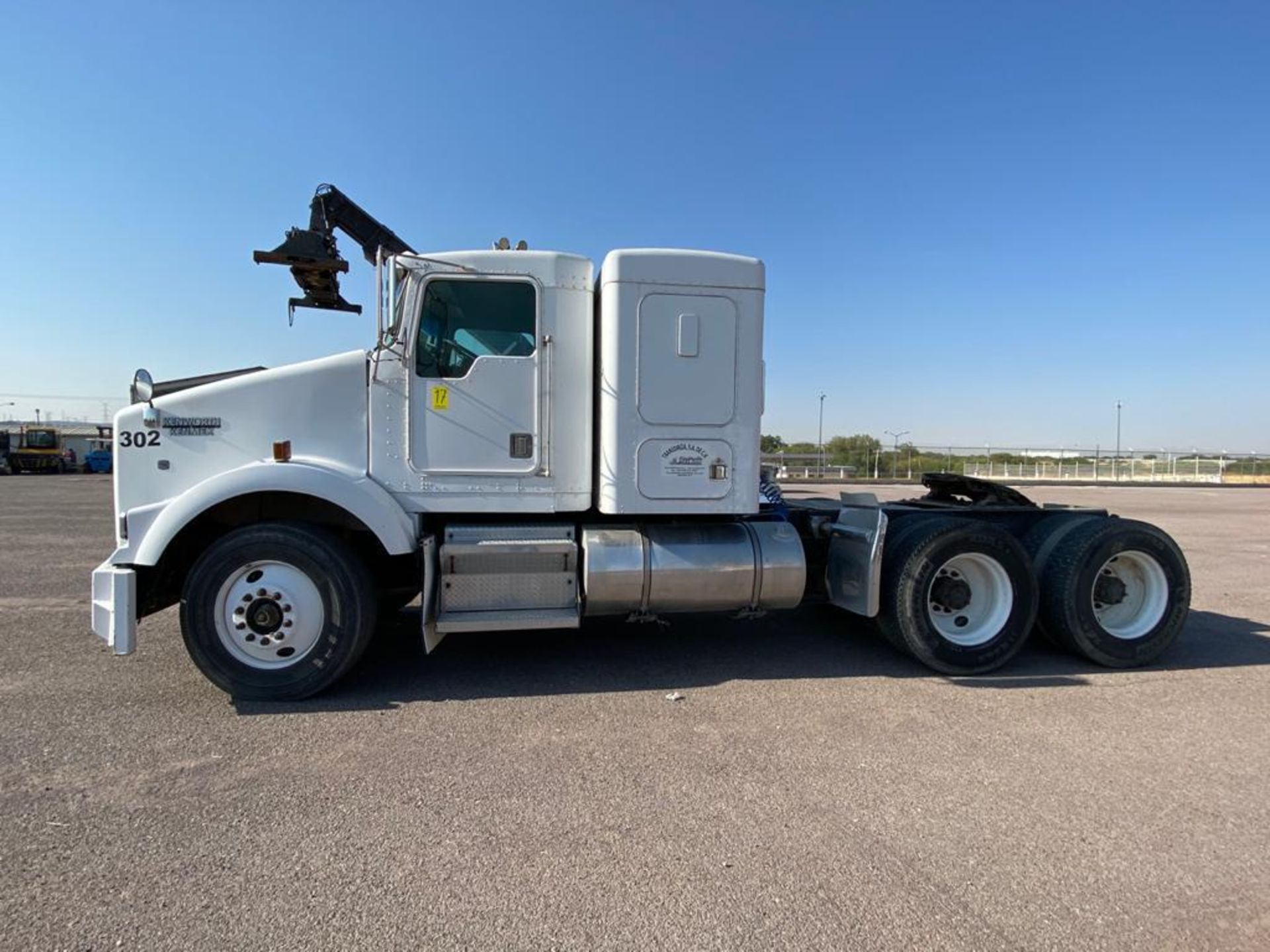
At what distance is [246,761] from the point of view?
3.42m

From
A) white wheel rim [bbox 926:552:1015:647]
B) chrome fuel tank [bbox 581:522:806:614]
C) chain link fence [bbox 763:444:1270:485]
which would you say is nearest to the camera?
chrome fuel tank [bbox 581:522:806:614]

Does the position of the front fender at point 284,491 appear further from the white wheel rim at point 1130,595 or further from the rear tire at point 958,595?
the white wheel rim at point 1130,595

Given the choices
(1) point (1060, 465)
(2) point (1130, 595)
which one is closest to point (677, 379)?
(2) point (1130, 595)

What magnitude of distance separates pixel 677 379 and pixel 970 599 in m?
2.86

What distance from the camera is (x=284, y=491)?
4488 millimetres

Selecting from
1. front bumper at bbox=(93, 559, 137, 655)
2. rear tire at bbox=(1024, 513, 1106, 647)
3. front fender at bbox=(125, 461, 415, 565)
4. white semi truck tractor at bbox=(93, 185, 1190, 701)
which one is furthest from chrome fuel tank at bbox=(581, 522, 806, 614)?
front bumper at bbox=(93, 559, 137, 655)

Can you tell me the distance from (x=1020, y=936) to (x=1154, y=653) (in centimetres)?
398

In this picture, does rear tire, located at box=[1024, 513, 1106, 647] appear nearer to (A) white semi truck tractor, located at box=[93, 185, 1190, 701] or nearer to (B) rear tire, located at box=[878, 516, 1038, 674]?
(A) white semi truck tractor, located at box=[93, 185, 1190, 701]

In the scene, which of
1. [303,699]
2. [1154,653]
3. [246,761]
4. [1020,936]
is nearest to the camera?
[1020,936]

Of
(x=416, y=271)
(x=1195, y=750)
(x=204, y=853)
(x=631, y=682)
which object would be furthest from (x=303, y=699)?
(x=1195, y=750)

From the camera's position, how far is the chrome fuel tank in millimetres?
4699

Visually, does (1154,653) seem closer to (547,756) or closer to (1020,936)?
(1020,936)

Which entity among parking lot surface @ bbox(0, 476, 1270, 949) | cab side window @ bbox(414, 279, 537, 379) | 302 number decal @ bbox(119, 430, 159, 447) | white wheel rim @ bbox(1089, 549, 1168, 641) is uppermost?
cab side window @ bbox(414, 279, 537, 379)

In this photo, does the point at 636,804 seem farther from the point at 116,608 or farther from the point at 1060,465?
the point at 1060,465
